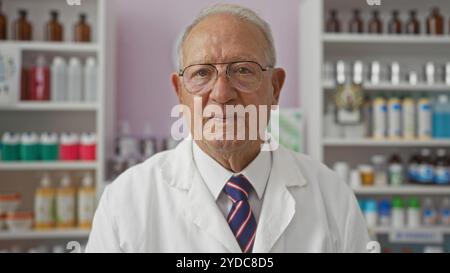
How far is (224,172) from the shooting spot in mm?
497

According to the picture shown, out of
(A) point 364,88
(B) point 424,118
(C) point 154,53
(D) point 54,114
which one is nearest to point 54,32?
(D) point 54,114

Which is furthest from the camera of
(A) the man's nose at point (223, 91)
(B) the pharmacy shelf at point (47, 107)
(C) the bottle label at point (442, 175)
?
(C) the bottle label at point (442, 175)

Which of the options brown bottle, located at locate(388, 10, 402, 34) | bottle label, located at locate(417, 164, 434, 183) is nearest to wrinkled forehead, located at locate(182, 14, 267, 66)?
brown bottle, located at locate(388, 10, 402, 34)

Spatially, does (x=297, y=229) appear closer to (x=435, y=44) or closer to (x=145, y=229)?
(x=145, y=229)

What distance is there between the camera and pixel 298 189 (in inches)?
19.6

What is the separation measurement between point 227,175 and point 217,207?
4 cm

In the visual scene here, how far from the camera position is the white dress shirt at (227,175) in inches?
19.2

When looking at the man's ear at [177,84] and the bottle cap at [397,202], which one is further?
the bottle cap at [397,202]

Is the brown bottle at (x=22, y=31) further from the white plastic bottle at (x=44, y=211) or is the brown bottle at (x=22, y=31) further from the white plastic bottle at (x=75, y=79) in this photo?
the white plastic bottle at (x=44, y=211)

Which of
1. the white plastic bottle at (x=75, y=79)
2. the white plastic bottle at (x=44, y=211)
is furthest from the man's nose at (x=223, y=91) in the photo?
the white plastic bottle at (x=75, y=79)

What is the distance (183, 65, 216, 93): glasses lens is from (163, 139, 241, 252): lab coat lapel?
10 centimetres

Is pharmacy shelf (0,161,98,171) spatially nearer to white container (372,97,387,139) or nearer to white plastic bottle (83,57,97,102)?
white plastic bottle (83,57,97,102)
